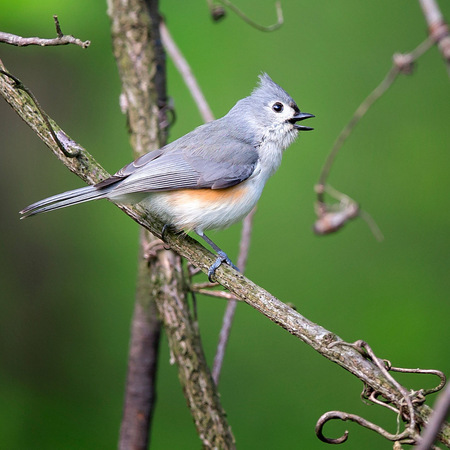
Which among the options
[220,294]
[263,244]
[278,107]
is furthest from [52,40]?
[263,244]

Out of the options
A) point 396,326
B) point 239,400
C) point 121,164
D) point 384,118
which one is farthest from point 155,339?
point 384,118

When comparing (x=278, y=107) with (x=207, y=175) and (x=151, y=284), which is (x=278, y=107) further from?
(x=151, y=284)

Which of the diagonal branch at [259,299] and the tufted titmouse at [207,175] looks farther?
the tufted titmouse at [207,175]

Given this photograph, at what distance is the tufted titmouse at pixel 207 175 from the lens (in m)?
1.73

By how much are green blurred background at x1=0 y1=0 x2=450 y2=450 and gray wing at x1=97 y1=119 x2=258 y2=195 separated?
2.22 ft

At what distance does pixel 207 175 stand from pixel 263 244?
81cm

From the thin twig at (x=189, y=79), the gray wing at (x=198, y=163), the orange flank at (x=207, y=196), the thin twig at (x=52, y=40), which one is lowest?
the thin twig at (x=52, y=40)

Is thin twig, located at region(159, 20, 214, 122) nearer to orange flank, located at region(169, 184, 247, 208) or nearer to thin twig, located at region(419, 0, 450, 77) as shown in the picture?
orange flank, located at region(169, 184, 247, 208)

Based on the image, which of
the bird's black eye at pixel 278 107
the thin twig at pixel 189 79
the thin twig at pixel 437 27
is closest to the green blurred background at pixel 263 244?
the thin twig at pixel 189 79

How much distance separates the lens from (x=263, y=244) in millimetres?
2562

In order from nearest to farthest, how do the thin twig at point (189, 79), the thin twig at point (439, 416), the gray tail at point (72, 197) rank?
the thin twig at point (439, 416), the gray tail at point (72, 197), the thin twig at point (189, 79)

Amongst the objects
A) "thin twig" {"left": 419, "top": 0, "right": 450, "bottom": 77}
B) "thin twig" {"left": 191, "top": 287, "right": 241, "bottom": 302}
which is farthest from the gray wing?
"thin twig" {"left": 419, "top": 0, "right": 450, "bottom": 77}

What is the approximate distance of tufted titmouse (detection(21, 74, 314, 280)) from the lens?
5.68 feet

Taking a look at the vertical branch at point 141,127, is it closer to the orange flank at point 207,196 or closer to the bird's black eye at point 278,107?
the orange flank at point 207,196
